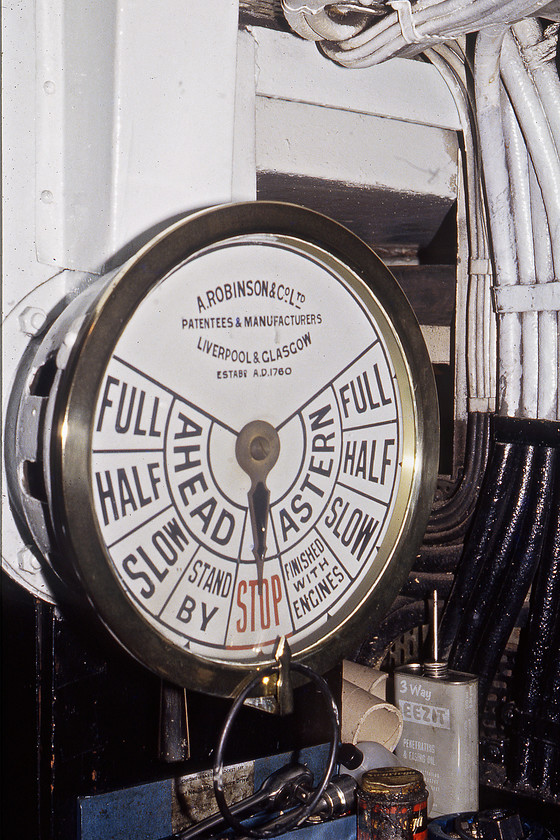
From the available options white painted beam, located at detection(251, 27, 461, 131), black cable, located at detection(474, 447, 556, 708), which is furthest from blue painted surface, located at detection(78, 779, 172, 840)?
white painted beam, located at detection(251, 27, 461, 131)

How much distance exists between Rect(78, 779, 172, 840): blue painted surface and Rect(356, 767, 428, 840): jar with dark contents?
1.00ft

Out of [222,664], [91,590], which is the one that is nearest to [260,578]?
[222,664]

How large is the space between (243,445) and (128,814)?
54cm

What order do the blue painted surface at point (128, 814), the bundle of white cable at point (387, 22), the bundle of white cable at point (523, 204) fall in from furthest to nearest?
the bundle of white cable at point (523, 204), the bundle of white cable at point (387, 22), the blue painted surface at point (128, 814)

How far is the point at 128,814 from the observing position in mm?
1147

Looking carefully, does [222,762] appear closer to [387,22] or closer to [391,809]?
[391,809]

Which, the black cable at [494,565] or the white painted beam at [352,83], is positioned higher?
the white painted beam at [352,83]

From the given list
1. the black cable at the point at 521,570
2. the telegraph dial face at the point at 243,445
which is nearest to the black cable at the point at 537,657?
the black cable at the point at 521,570

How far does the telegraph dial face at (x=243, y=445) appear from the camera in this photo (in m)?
0.91

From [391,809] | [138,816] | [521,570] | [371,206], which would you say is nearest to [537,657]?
[521,570]

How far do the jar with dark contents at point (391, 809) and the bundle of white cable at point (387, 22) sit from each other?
3.76 ft

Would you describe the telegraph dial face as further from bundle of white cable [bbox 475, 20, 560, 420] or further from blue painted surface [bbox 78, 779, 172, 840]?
bundle of white cable [bbox 475, 20, 560, 420]

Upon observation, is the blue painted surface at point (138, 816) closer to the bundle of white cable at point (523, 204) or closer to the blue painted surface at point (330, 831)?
the blue painted surface at point (330, 831)

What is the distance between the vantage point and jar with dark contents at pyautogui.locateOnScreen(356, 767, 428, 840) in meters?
1.29
